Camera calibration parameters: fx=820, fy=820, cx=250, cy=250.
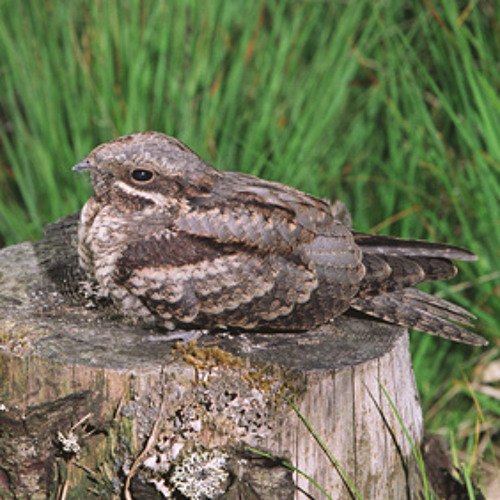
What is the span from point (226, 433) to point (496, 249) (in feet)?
6.49

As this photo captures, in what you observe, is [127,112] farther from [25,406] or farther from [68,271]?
[25,406]

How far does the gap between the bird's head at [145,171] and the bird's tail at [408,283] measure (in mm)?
652

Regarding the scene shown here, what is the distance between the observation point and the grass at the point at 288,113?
4.01 meters

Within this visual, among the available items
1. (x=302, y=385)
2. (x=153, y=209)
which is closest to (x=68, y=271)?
(x=153, y=209)

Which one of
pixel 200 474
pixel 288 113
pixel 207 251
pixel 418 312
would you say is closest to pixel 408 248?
pixel 418 312

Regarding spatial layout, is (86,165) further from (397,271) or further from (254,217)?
(397,271)

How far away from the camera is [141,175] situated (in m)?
2.65

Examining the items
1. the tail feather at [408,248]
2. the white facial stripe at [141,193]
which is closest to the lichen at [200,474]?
the white facial stripe at [141,193]

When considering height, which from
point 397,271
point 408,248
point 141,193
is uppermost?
point 141,193

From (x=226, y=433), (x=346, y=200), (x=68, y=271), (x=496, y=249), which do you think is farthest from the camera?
(x=346, y=200)

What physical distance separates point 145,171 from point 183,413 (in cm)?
78

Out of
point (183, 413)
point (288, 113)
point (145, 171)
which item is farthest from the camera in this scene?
point (288, 113)

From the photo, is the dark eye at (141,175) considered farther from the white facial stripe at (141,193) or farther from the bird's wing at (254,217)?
the bird's wing at (254,217)

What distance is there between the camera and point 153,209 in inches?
107
